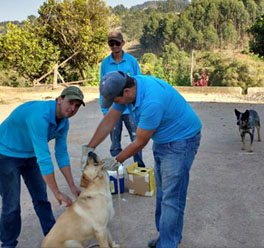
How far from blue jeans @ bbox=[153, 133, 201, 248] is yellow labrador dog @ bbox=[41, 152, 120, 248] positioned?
528mm

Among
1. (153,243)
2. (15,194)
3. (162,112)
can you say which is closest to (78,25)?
(15,194)

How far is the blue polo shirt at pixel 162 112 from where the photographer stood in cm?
214

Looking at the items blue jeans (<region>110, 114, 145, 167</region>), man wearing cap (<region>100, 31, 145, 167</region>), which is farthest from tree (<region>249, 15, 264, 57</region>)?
blue jeans (<region>110, 114, 145, 167</region>)

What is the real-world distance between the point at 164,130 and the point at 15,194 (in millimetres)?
1516

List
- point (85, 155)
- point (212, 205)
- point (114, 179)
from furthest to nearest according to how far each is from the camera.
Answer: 1. point (114, 179)
2. point (212, 205)
3. point (85, 155)

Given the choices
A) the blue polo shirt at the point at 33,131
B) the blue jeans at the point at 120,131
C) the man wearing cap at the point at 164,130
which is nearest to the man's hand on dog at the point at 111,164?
the man wearing cap at the point at 164,130

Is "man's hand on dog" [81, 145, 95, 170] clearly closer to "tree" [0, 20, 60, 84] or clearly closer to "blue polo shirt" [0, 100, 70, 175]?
"blue polo shirt" [0, 100, 70, 175]

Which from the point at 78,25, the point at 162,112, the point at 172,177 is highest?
the point at 78,25

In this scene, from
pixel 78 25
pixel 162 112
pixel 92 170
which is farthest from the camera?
pixel 78 25

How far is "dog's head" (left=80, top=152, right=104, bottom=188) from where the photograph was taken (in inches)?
102

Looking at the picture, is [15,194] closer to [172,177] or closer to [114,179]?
[172,177]

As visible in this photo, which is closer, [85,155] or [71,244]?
[71,244]

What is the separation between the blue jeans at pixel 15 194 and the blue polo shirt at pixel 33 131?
0.40 feet

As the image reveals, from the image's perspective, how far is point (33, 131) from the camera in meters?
2.28
